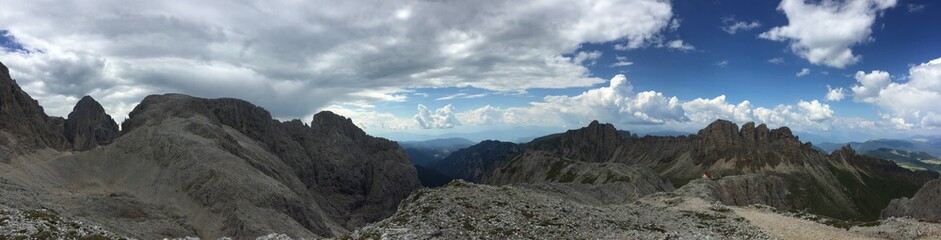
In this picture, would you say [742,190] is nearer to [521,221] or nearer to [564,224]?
[564,224]

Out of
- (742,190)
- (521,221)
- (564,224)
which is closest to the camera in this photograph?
(564,224)

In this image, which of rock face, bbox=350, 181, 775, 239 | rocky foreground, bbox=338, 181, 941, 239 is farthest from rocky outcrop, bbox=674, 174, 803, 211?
rock face, bbox=350, 181, 775, 239

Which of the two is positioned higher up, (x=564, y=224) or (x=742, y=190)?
(x=564, y=224)

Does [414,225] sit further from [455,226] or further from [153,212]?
[153,212]

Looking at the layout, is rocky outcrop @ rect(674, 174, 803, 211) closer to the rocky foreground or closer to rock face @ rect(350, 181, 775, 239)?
the rocky foreground

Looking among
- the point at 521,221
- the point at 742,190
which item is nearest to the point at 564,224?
the point at 521,221

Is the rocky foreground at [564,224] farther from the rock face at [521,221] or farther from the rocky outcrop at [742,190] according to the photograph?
the rocky outcrop at [742,190]

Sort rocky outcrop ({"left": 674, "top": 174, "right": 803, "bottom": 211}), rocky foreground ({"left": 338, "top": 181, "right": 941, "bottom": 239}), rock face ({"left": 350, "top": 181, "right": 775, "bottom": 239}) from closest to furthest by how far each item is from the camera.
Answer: rock face ({"left": 350, "top": 181, "right": 775, "bottom": 239})
rocky foreground ({"left": 338, "top": 181, "right": 941, "bottom": 239})
rocky outcrop ({"left": 674, "top": 174, "right": 803, "bottom": 211})

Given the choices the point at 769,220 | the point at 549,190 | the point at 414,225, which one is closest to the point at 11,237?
the point at 414,225

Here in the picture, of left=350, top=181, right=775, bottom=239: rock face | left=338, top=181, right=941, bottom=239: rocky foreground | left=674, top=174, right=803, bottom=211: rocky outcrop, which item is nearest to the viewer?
left=350, top=181, right=775, bottom=239: rock face

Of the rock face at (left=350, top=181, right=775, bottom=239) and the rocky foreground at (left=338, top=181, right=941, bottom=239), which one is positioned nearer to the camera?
the rock face at (left=350, top=181, right=775, bottom=239)

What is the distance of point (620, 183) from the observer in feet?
623

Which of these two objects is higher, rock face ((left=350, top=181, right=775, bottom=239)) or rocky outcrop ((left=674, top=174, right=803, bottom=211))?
rock face ((left=350, top=181, right=775, bottom=239))

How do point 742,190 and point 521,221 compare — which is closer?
point 521,221
